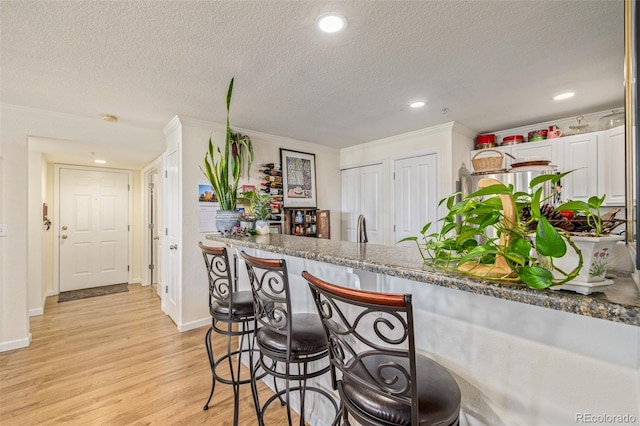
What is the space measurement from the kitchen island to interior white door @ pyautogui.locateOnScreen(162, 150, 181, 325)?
274cm

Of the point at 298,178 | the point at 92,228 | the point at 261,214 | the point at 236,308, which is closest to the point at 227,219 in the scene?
the point at 261,214

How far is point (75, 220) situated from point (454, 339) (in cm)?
578

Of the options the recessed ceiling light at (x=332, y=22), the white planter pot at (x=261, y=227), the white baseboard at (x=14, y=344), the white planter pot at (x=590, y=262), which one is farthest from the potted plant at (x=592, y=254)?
the white baseboard at (x=14, y=344)

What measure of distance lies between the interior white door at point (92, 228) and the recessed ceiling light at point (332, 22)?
16.2ft

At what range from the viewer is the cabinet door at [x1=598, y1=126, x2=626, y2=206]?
2.62m

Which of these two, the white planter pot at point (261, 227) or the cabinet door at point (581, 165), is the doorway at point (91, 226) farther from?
the cabinet door at point (581, 165)

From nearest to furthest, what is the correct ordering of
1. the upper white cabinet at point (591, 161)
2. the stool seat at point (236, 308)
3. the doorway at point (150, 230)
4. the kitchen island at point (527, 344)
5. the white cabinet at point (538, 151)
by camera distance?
the kitchen island at point (527, 344) < the stool seat at point (236, 308) < the upper white cabinet at point (591, 161) < the white cabinet at point (538, 151) < the doorway at point (150, 230)

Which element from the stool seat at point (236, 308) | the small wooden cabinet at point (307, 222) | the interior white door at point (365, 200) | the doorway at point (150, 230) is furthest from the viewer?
the doorway at point (150, 230)

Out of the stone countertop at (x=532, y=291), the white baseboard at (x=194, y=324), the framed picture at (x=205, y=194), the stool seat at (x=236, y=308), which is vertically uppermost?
the framed picture at (x=205, y=194)

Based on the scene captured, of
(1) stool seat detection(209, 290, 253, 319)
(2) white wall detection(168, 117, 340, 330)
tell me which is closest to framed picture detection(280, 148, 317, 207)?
(2) white wall detection(168, 117, 340, 330)

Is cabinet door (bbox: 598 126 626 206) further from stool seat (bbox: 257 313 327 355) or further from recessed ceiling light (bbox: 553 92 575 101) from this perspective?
stool seat (bbox: 257 313 327 355)

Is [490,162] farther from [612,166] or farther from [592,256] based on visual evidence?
[592,256]

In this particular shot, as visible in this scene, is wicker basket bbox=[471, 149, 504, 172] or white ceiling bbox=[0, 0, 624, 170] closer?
white ceiling bbox=[0, 0, 624, 170]

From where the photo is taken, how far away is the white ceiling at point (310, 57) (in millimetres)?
1500
